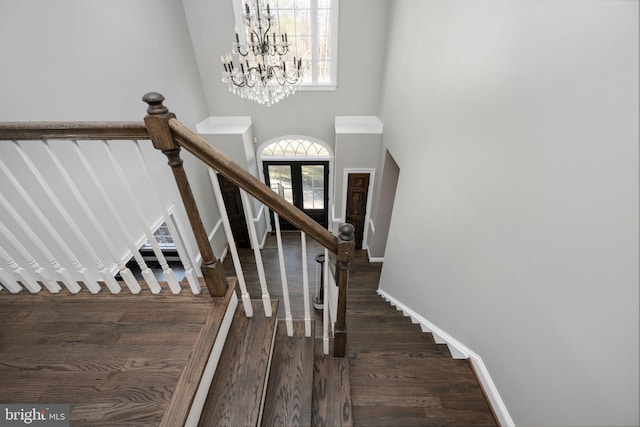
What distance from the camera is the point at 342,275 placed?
1.29 meters


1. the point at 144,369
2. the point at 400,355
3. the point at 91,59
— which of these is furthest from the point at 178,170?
the point at 91,59

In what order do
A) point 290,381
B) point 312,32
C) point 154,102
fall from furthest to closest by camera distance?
1. point 312,32
2. point 290,381
3. point 154,102

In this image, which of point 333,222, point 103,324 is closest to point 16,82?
point 103,324

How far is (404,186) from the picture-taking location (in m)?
3.07

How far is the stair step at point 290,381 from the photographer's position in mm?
1204

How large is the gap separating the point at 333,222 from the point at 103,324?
4.37 m

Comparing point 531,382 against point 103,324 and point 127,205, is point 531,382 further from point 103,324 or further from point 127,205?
point 127,205

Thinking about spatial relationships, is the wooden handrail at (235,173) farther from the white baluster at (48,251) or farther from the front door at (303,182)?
the front door at (303,182)

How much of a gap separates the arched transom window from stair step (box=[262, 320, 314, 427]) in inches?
164

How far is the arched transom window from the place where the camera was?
5199mm

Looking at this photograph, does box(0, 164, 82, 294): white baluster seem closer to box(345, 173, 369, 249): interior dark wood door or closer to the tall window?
the tall window

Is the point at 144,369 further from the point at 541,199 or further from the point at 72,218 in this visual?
the point at 541,199

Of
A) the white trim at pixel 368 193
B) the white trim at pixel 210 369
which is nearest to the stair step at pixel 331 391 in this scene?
the white trim at pixel 210 369

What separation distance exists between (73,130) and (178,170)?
385mm
